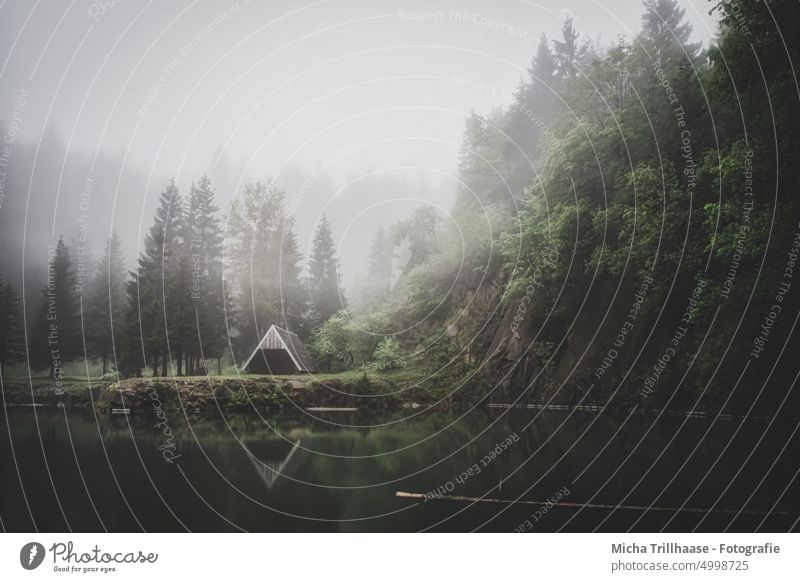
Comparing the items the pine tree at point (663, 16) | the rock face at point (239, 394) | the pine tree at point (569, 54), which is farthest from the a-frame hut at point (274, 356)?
the pine tree at point (663, 16)

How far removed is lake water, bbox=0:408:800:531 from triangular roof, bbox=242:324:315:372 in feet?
10.5

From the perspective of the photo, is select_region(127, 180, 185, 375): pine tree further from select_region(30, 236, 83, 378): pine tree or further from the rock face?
select_region(30, 236, 83, 378): pine tree

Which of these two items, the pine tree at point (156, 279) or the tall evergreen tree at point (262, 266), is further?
the tall evergreen tree at point (262, 266)

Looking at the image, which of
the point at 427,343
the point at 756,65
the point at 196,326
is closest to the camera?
the point at 756,65

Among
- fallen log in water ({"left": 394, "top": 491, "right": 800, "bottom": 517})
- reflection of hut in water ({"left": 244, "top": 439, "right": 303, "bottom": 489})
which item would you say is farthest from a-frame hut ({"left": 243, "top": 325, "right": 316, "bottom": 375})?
fallen log in water ({"left": 394, "top": 491, "right": 800, "bottom": 517})

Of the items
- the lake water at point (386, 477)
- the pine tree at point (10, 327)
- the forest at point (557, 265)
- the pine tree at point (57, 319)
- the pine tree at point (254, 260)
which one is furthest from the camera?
the pine tree at point (254, 260)

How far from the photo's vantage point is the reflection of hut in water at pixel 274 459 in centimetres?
681

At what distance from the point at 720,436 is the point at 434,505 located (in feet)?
21.8

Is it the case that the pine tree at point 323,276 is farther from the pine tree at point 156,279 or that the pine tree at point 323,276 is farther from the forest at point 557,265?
the pine tree at point 156,279

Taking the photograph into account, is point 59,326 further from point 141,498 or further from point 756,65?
point 756,65

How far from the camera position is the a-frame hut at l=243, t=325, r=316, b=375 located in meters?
13.3

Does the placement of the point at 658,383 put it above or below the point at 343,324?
below

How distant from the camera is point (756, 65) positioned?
7930 mm
